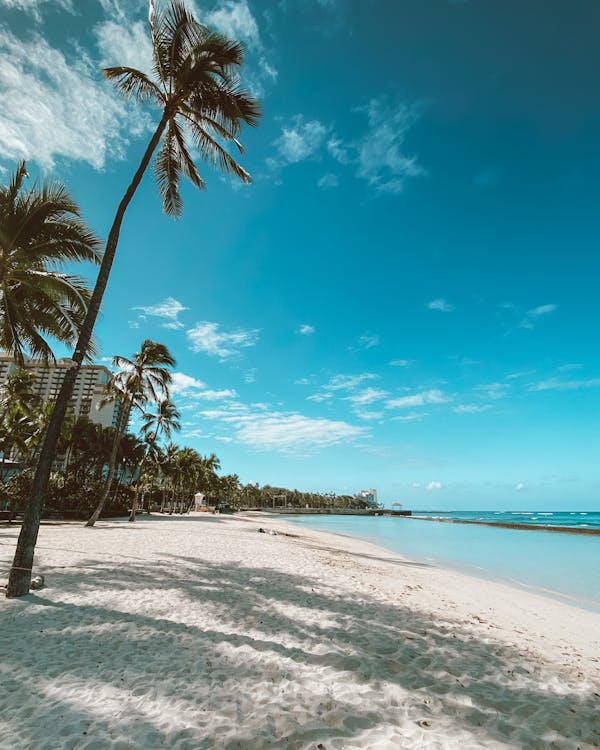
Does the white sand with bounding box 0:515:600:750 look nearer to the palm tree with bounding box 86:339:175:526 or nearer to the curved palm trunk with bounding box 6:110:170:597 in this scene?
the curved palm trunk with bounding box 6:110:170:597

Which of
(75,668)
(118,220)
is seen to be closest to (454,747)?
(75,668)

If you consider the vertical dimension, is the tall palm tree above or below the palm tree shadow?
above

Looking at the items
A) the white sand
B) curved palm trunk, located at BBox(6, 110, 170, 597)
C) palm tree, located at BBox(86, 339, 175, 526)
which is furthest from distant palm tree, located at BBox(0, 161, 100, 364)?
palm tree, located at BBox(86, 339, 175, 526)

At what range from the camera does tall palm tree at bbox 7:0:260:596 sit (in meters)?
7.19

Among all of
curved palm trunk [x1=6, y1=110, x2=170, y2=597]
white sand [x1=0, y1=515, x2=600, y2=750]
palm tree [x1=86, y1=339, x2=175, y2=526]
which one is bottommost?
white sand [x1=0, y1=515, x2=600, y2=750]

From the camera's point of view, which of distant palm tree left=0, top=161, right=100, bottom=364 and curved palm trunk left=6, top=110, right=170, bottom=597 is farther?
distant palm tree left=0, top=161, right=100, bottom=364

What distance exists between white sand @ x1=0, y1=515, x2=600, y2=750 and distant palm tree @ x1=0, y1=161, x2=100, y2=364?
19.0ft

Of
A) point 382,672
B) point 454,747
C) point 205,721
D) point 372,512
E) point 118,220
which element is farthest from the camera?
point 372,512

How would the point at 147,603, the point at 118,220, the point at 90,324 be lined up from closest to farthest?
the point at 147,603 < the point at 90,324 < the point at 118,220

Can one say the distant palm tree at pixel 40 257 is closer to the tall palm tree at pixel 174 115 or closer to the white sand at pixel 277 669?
the tall palm tree at pixel 174 115

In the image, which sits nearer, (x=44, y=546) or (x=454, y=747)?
(x=454, y=747)

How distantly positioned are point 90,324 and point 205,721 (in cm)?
671

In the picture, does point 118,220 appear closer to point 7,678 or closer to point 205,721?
point 7,678

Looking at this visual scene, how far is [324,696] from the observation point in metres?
3.99
